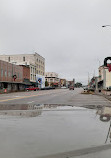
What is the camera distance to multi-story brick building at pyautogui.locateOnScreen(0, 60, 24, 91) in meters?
56.1

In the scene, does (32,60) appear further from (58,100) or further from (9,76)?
(58,100)

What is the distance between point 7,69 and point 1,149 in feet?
190

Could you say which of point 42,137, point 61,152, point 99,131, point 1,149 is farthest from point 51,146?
point 99,131

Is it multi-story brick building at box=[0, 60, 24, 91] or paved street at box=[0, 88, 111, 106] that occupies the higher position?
multi-story brick building at box=[0, 60, 24, 91]

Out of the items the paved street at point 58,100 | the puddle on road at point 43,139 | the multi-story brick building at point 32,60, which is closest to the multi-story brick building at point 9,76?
the multi-story brick building at point 32,60

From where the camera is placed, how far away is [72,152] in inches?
167

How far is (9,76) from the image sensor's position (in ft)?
203

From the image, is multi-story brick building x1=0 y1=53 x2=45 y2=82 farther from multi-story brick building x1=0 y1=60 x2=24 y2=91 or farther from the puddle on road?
the puddle on road

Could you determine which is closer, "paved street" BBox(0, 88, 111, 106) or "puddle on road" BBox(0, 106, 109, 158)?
"puddle on road" BBox(0, 106, 109, 158)

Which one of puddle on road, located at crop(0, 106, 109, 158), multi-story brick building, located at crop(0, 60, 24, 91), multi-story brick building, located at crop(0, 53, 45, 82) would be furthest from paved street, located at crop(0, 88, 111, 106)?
multi-story brick building, located at crop(0, 53, 45, 82)

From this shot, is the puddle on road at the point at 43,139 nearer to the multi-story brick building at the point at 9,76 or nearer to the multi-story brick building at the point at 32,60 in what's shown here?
the multi-story brick building at the point at 9,76

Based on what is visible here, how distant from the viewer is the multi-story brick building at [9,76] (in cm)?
5607

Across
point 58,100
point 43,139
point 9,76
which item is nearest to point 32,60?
point 9,76

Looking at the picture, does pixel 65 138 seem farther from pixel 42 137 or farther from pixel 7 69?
pixel 7 69
